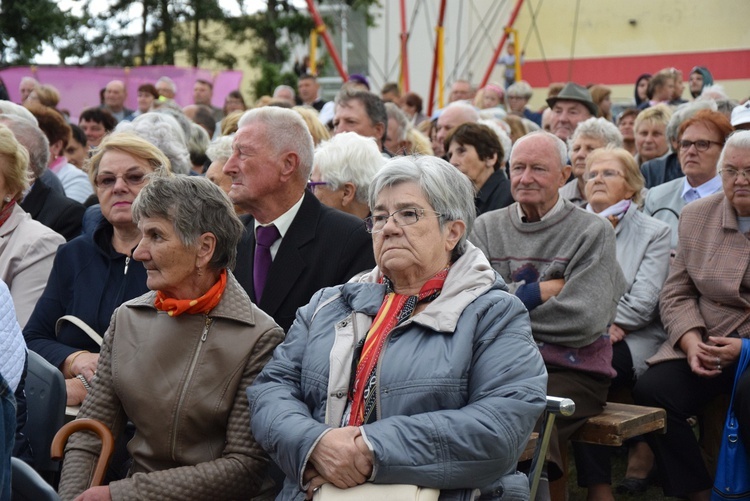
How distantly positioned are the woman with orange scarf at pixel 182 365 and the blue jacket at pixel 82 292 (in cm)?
64

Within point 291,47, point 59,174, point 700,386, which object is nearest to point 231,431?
point 700,386

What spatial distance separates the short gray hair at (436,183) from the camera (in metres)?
3.47

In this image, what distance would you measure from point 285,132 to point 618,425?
2011 mm

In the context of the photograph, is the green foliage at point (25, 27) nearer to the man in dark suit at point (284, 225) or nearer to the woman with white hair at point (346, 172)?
the woman with white hair at point (346, 172)

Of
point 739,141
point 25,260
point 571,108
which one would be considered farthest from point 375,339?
point 571,108

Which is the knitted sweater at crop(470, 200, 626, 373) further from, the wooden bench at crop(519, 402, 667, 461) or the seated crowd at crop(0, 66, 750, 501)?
the wooden bench at crop(519, 402, 667, 461)

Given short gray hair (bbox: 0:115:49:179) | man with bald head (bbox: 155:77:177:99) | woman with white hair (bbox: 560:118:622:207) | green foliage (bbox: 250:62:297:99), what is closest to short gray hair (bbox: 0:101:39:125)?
short gray hair (bbox: 0:115:49:179)

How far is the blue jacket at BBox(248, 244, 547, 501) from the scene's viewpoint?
307 centimetres

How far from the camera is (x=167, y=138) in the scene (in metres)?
5.86

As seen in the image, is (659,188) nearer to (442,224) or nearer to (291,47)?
(442,224)

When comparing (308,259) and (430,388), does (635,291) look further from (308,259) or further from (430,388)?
(430,388)

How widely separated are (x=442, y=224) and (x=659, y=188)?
11.4ft

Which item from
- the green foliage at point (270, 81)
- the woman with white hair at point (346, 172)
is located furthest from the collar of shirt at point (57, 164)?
the green foliage at point (270, 81)

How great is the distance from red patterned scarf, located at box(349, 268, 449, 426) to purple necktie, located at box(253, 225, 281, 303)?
108cm
